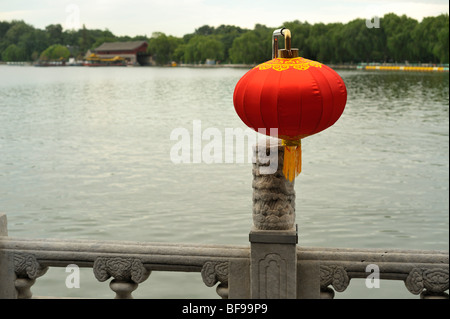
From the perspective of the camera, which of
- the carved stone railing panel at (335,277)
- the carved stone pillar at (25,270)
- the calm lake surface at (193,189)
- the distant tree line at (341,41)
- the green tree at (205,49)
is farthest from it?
the green tree at (205,49)

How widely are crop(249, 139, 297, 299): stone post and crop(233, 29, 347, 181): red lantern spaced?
73mm

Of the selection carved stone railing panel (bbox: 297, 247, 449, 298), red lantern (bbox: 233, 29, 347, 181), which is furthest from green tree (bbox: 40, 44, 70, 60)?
carved stone railing panel (bbox: 297, 247, 449, 298)

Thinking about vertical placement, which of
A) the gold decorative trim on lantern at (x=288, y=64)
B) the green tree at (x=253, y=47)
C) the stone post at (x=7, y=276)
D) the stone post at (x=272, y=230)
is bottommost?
the stone post at (x=7, y=276)

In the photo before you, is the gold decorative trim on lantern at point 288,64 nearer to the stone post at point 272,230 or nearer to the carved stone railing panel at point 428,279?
the stone post at point 272,230

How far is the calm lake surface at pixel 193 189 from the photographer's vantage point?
23.7 feet

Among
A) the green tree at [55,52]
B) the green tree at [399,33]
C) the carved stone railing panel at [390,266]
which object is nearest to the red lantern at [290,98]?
the carved stone railing panel at [390,266]

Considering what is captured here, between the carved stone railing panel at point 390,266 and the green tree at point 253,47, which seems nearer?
the carved stone railing panel at point 390,266

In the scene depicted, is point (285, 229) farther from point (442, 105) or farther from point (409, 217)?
point (442, 105)

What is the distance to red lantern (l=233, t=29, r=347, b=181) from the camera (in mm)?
2707

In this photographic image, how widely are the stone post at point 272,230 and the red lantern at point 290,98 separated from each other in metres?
0.07

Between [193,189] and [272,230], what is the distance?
24.6ft

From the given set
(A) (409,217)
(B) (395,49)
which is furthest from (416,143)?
(B) (395,49)

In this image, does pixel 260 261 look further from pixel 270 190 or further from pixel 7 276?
pixel 7 276
